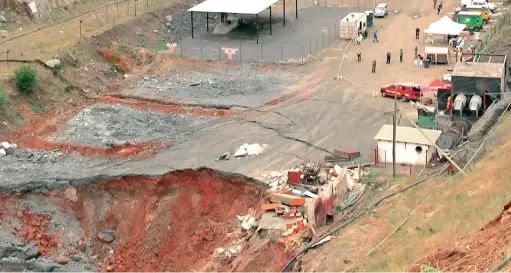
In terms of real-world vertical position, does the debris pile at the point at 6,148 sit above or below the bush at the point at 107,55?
below

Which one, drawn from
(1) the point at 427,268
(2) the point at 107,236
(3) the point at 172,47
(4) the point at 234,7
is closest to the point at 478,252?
(1) the point at 427,268

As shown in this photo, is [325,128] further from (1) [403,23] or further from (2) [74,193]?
(1) [403,23]

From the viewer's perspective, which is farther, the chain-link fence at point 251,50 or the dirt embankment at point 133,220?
the chain-link fence at point 251,50

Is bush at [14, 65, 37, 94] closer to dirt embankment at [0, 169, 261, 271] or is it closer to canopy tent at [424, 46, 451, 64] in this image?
dirt embankment at [0, 169, 261, 271]

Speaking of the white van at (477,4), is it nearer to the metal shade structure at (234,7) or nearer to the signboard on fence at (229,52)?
the metal shade structure at (234,7)

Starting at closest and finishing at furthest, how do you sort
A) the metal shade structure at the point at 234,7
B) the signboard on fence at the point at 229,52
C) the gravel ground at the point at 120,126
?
1. the gravel ground at the point at 120,126
2. the signboard on fence at the point at 229,52
3. the metal shade structure at the point at 234,7

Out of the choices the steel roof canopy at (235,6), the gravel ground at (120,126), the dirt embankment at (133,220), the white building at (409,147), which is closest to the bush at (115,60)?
the gravel ground at (120,126)

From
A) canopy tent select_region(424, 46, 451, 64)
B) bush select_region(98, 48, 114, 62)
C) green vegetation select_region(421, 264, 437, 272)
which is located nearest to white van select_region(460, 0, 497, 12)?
canopy tent select_region(424, 46, 451, 64)

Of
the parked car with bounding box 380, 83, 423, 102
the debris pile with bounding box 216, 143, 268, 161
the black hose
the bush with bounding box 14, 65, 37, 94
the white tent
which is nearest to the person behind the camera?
the black hose
